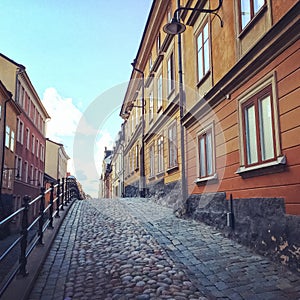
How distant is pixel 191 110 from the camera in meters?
10.1

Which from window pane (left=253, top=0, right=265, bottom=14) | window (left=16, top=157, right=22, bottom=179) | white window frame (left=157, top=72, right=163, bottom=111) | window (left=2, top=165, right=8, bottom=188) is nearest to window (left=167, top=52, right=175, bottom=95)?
white window frame (left=157, top=72, right=163, bottom=111)

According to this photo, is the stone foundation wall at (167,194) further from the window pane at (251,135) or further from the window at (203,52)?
the window pane at (251,135)

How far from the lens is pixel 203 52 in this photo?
9398mm

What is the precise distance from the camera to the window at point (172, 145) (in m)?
12.1

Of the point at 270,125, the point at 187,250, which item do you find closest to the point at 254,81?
the point at 270,125

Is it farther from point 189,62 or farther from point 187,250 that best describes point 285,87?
point 189,62

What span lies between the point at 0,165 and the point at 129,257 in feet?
57.9

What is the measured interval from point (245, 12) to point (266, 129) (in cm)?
251

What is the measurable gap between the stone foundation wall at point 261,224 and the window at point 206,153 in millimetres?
870

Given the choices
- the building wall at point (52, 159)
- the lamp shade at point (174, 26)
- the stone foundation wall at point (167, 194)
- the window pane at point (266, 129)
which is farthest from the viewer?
the building wall at point (52, 159)

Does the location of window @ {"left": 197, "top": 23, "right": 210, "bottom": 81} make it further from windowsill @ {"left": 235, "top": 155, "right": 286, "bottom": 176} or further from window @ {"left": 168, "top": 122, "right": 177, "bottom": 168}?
windowsill @ {"left": 235, "top": 155, "right": 286, "bottom": 176}

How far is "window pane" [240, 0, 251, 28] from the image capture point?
670 cm

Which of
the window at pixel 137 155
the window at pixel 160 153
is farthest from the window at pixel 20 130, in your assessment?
the window at pixel 160 153

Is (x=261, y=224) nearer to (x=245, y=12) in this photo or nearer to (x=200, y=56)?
(x=245, y=12)
